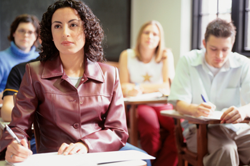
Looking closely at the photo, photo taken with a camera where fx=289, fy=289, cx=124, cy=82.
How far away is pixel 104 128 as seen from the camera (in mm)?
1433

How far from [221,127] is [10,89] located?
1.50 m

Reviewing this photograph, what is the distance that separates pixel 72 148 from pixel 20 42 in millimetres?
2243

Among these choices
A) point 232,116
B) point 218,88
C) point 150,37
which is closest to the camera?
point 232,116

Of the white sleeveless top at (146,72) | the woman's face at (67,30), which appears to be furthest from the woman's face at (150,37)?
the woman's face at (67,30)

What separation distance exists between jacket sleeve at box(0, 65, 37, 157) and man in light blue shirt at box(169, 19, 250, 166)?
1.05 metres

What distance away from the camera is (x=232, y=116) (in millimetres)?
1781

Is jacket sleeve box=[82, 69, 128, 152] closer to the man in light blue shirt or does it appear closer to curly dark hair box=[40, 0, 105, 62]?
curly dark hair box=[40, 0, 105, 62]

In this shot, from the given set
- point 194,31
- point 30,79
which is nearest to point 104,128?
point 30,79

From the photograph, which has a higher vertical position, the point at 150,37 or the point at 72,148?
the point at 150,37

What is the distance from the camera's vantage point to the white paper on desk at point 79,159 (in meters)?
0.95

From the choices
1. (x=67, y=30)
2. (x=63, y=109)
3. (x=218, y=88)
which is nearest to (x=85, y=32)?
(x=67, y=30)

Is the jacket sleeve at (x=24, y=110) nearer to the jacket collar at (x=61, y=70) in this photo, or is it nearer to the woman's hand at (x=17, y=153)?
the jacket collar at (x=61, y=70)

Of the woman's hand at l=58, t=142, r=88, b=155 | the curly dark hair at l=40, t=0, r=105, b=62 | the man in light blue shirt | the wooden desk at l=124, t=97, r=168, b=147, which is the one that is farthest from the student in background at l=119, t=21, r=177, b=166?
the woman's hand at l=58, t=142, r=88, b=155

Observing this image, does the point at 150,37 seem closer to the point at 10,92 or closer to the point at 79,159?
the point at 10,92
